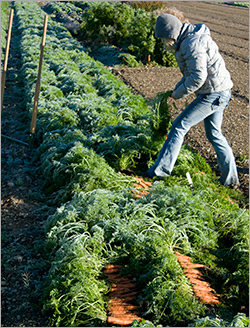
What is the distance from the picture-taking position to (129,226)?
3.71 m

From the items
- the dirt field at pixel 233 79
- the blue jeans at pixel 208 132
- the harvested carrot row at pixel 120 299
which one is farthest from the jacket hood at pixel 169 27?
the harvested carrot row at pixel 120 299

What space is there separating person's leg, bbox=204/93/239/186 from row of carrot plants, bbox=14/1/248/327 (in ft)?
0.73

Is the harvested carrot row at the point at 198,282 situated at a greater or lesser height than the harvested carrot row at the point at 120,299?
greater

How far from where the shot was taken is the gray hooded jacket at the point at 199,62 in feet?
13.8

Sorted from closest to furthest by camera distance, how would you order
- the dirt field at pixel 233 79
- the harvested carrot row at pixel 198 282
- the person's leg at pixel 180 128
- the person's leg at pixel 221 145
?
the harvested carrot row at pixel 198 282 < the person's leg at pixel 180 128 < the person's leg at pixel 221 145 < the dirt field at pixel 233 79

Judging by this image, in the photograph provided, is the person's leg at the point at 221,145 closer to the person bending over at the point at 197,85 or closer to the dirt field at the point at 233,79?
the person bending over at the point at 197,85

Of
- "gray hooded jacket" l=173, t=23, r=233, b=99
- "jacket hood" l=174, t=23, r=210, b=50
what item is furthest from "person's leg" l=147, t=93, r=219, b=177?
"jacket hood" l=174, t=23, r=210, b=50

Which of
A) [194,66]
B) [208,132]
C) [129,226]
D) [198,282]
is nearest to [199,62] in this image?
[194,66]

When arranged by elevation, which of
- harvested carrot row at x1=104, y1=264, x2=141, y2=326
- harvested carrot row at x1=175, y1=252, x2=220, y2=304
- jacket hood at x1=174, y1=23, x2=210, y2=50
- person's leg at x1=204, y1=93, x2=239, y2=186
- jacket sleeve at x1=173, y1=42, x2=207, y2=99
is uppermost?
jacket hood at x1=174, y1=23, x2=210, y2=50

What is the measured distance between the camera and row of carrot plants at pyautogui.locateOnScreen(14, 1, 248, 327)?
3.15 m

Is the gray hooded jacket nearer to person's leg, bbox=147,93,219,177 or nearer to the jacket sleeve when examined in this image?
the jacket sleeve

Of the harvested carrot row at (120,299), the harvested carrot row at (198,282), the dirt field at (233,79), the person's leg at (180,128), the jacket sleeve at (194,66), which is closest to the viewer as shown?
the harvested carrot row at (120,299)

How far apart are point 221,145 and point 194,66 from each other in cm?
118

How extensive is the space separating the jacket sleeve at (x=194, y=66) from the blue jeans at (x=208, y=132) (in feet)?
1.03
